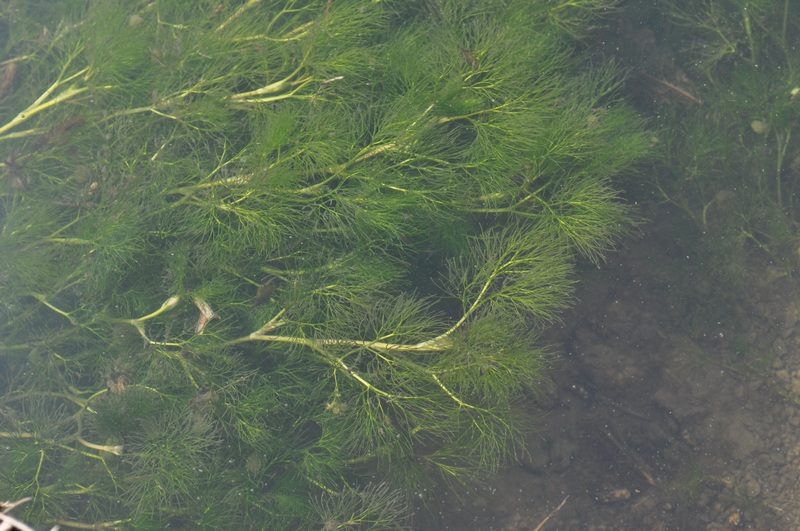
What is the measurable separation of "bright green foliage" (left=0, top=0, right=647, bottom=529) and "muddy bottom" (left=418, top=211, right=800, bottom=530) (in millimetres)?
273

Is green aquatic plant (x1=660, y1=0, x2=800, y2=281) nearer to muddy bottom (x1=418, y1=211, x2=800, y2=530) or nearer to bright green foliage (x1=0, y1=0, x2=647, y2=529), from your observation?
muddy bottom (x1=418, y1=211, x2=800, y2=530)

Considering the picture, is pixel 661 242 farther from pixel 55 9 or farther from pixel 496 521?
pixel 55 9

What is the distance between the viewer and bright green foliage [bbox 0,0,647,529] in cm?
329

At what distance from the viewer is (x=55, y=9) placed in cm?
426

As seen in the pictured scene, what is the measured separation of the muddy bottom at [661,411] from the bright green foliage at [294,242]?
27 centimetres

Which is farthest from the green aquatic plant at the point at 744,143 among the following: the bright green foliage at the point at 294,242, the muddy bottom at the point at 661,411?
the bright green foliage at the point at 294,242

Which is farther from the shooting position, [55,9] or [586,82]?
[55,9]

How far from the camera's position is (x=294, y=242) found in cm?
355

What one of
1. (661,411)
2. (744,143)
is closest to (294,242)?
(661,411)

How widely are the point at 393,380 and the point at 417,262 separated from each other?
826 mm

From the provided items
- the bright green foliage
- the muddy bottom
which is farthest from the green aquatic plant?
the bright green foliage

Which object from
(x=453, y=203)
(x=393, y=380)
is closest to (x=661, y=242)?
(x=453, y=203)

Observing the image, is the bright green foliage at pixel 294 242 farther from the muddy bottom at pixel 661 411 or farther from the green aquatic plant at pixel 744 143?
the green aquatic plant at pixel 744 143

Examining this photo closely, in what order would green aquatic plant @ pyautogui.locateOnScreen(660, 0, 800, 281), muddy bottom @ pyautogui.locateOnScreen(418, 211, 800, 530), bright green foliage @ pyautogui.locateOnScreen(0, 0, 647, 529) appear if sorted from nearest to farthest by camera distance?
bright green foliage @ pyautogui.locateOnScreen(0, 0, 647, 529) < muddy bottom @ pyautogui.locateOnScreen(418, 211, 800, 530) < green aquatic plant @ pyautogui.locateOnScreen(660, 0, 800, 281)
